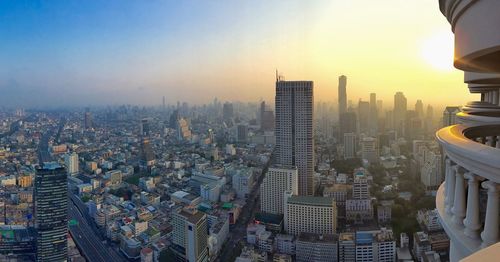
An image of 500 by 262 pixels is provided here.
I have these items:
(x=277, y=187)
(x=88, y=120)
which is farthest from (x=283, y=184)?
(x=88, y=120)

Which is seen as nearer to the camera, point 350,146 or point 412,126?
point 350,146

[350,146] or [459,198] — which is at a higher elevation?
[459,198]

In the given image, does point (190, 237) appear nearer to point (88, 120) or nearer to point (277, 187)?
point (277, 187)

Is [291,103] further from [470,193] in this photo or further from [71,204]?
[470,193]

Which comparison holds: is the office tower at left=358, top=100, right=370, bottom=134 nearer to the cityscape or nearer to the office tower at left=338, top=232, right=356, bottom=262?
the cityscape

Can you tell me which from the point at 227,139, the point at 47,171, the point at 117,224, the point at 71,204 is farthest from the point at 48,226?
the point at 227,139
